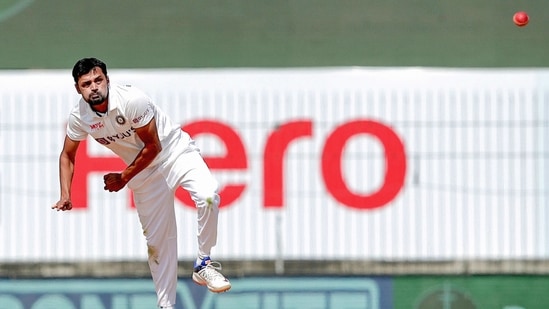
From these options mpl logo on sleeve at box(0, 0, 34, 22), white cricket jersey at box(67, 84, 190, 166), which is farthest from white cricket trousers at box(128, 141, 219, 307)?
mpl logo on sleeve at box(0, 0, 34, 22)

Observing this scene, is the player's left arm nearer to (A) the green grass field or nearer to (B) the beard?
(B) the beard

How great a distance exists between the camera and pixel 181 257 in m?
13.0

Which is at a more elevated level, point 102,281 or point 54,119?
point 54,119

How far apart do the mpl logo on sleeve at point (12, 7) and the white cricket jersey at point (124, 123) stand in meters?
4.07

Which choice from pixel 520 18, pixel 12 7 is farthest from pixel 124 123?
pixel 520 18

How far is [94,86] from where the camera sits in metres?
9.45

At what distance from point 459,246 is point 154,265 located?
11.7 ft

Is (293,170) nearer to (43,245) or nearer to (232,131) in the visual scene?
(232,131)

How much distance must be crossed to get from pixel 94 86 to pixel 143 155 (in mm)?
567

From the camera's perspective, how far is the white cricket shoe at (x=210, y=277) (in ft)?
32.6

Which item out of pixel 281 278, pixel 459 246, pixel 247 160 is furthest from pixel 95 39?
pixel 459 246

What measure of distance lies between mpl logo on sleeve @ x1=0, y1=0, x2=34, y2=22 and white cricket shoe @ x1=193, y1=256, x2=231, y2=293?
452 centimetres

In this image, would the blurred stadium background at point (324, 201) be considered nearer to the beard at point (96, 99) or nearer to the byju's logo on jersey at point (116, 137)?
the byju's logo on jersey at point (116, 137)

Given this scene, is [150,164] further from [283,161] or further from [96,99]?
[283,161]
